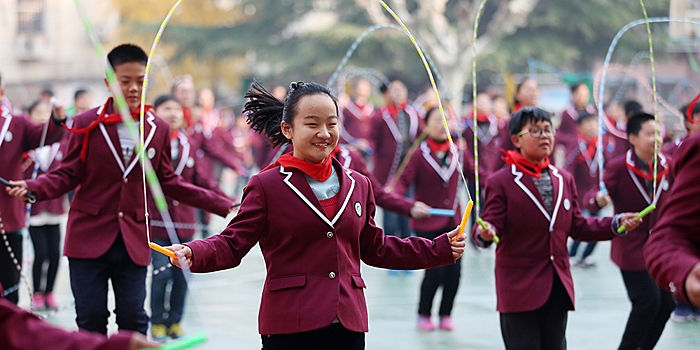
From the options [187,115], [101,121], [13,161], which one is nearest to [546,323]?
[101,121]

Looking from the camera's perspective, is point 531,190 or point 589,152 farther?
point 589,152

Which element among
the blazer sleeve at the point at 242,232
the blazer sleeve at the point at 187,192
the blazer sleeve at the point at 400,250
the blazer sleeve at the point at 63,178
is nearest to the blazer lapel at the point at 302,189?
the blazer sleeve at the point at 242,232

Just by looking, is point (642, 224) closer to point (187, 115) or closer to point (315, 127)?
point (315, 127)

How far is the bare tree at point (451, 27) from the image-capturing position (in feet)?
80.8

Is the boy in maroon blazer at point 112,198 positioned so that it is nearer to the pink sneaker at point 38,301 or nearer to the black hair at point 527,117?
the black hair at point 527,117

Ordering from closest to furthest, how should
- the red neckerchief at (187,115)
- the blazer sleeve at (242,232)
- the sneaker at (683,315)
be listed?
1. the blazer sleeve at (242,232)
2. the sneaker at (683,315)
3. the red neckerchief at (187,115)

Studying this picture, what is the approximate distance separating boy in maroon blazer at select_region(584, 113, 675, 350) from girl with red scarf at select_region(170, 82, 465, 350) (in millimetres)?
2126

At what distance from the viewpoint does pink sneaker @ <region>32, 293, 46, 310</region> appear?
6.81 metres

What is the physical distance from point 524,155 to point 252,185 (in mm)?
1931

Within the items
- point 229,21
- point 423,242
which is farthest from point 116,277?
point 229,21

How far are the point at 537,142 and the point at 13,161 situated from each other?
3.61m

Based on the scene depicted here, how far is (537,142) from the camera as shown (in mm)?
4406

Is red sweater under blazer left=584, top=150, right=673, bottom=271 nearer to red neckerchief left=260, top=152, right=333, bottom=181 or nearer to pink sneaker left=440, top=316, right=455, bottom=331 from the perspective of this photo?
pink sneaker left=440, top=316, right=455, bottom=331

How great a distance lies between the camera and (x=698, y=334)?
5.86m
